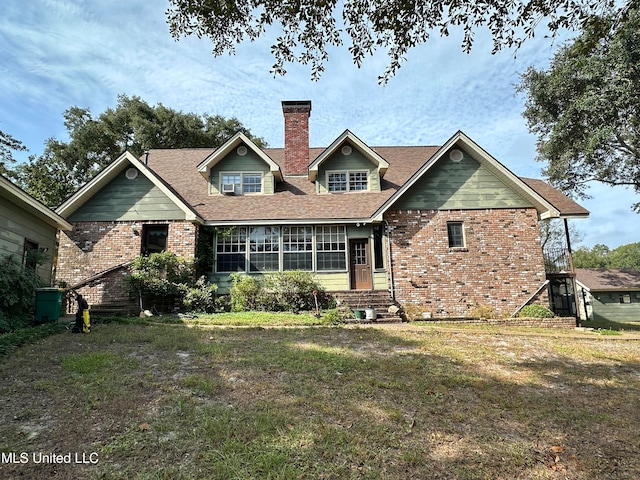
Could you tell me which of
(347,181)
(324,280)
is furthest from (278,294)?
(347,181)

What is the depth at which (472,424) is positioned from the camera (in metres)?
4.14

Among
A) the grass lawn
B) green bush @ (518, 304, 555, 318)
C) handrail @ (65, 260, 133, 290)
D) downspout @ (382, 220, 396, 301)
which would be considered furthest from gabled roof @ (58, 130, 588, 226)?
the grass lawn

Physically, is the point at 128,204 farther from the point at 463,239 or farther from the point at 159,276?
the point at 463,239

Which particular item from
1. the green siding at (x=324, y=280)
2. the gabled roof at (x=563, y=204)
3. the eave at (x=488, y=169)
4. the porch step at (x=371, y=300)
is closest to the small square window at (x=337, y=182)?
the eave at (x=488, y=169)

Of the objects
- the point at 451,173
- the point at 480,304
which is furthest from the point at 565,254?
the point at 451,173

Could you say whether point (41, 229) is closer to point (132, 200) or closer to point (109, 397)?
point (132, 200)

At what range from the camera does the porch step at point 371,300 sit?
42.1 feet

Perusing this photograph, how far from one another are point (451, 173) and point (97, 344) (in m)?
12.6

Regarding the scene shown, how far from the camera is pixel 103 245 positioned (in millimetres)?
13539

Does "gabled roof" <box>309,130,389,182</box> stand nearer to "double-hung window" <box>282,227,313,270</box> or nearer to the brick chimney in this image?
the brick chimney

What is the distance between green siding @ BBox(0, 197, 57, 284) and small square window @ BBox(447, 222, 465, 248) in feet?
43.8

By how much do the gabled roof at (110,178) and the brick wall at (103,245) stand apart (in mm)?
612

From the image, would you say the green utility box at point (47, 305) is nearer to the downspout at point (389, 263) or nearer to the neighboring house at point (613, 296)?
the downspout at point (389, 263)

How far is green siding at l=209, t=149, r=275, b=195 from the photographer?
51.9ft
